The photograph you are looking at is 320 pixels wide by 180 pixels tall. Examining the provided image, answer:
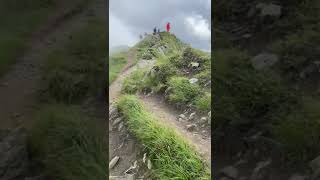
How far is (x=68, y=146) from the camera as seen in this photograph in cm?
479

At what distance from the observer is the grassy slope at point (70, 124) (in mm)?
4609

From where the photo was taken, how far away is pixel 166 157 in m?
4.93

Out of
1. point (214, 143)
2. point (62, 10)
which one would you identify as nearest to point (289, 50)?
point (214, 143)

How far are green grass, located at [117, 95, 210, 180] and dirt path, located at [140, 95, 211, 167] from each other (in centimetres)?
16

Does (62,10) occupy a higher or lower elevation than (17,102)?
higher

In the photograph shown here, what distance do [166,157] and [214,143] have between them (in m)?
0.61

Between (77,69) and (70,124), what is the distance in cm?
179

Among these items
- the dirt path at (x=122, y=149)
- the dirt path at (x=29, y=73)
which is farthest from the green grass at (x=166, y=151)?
the dirt path at (x=29, y=73)

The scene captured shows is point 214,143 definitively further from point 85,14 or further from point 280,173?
point 85,14

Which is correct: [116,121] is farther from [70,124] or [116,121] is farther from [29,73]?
[29,73]

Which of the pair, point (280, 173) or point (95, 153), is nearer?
point (280, 173)

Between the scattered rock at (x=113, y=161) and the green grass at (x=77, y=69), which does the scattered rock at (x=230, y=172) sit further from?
the green grass at (x=77, y=69)

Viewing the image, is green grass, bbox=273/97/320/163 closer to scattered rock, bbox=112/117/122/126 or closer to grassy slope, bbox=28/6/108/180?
grassy slope, bbox=28/6/108/180

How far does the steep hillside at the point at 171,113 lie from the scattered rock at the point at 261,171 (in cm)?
50
